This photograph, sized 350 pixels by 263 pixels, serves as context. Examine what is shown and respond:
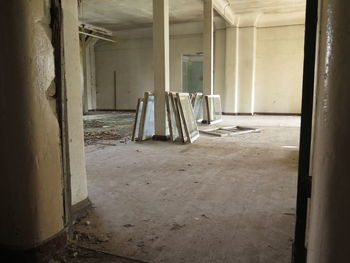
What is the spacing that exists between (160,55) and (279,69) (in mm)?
7340

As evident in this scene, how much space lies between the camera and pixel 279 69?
11.3 meters

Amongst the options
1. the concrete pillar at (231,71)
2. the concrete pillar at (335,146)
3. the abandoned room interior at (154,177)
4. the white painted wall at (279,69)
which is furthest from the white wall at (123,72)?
the concrete pillar at (335,146)

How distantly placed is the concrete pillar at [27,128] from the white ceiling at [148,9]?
28.0 ft

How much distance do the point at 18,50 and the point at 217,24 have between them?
1116 cm

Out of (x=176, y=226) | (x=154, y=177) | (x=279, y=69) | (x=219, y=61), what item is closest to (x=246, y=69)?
(x=219, y=61)

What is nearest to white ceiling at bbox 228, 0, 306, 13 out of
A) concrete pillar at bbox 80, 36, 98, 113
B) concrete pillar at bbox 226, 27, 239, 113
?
concrete pillar at bbox 226, 27, 239, 113

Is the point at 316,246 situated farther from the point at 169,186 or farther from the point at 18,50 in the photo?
the point at 169,186

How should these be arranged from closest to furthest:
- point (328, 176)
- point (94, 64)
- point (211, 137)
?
1. point (328, 176)
2. point (211, 137)
3. point (94, 64)

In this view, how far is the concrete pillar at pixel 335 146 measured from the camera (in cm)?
58

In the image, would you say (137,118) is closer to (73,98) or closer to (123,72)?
(73,98)

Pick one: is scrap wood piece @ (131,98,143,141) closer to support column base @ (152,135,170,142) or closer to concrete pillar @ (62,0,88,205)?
support column base @ (152,135,170,142)

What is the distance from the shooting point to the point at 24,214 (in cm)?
143

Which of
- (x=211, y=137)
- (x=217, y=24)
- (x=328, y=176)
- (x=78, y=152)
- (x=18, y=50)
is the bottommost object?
(x=211, y=137)

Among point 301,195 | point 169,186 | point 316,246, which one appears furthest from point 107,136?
point 316,246
